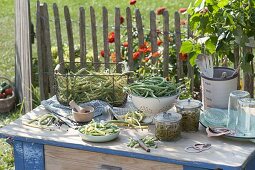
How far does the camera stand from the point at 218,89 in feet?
12.2

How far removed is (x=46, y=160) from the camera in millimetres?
3609

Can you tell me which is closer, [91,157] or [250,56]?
[91,157]

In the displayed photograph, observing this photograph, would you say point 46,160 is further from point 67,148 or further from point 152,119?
point 152,119

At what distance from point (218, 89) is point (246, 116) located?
0.94 ft

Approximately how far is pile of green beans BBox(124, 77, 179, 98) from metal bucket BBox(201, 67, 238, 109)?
0.19m

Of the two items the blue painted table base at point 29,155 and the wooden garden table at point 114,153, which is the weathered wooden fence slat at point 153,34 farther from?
the blue painted table base at point 29,155

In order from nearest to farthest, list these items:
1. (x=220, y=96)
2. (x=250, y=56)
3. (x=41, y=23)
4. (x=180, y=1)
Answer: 1. (x=220, y=96)
2. (x=250, y=56)
3. (x=41, y=23)
4. (x=180, y=1)

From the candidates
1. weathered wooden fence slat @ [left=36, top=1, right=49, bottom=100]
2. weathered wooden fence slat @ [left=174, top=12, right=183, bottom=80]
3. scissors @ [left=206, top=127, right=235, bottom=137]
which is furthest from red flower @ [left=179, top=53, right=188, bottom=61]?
scissors @ [left=206, top=127, right=235, bottom=137]

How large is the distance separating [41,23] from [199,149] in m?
2.72

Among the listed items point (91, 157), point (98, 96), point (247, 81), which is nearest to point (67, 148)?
point (91, 157)

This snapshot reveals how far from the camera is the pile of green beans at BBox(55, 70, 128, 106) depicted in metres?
3.87

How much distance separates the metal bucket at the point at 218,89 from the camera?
3.70 meters

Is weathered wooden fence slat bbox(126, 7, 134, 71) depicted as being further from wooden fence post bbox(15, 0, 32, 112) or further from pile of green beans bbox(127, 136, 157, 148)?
pile of green beans bbox(127, 136, 157, 148)

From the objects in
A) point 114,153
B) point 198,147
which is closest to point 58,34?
point 114,153
